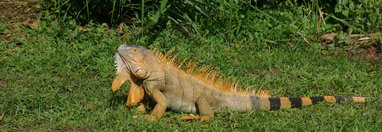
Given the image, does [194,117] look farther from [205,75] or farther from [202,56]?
[202,56]

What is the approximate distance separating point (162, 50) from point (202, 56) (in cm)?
44

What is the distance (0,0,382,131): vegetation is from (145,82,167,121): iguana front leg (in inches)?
4.4

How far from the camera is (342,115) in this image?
595cm

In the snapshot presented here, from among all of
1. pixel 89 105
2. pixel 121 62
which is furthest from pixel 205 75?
pixel 89 105

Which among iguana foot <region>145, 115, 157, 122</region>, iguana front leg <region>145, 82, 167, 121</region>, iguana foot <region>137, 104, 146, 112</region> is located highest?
Answer: iguana front leg <region>145, 82, 167, 121</region>

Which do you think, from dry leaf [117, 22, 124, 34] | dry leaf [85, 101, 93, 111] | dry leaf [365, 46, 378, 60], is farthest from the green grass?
dry leaf [365, 46, 378, 60]

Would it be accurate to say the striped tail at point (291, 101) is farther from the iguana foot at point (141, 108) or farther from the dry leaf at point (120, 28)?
the dry leaf at point (120, 28)

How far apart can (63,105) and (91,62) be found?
133 centimetres

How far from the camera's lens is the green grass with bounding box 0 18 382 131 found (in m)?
5.65

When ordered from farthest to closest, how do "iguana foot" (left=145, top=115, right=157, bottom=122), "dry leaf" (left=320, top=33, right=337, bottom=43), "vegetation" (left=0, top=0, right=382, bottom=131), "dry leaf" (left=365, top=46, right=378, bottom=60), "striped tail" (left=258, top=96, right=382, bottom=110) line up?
"dry leaf" (left=320, top=33, right=337, bottom=43) < "dry leaf" (left=365, top=46, right=378, bottom=60) < "striped tail" (left=258, top=96, right=382, bottom=110) < "vegetation" (left=0, top=0, right=382, bottom=131) < "iguana foot" (left=145, top=115, right=157, bottom=122)

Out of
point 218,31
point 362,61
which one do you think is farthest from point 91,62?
point 362,61

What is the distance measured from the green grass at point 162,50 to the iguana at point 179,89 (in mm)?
99

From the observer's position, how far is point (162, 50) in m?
7.62

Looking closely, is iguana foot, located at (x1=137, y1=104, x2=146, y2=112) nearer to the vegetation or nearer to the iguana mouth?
the vegetation
